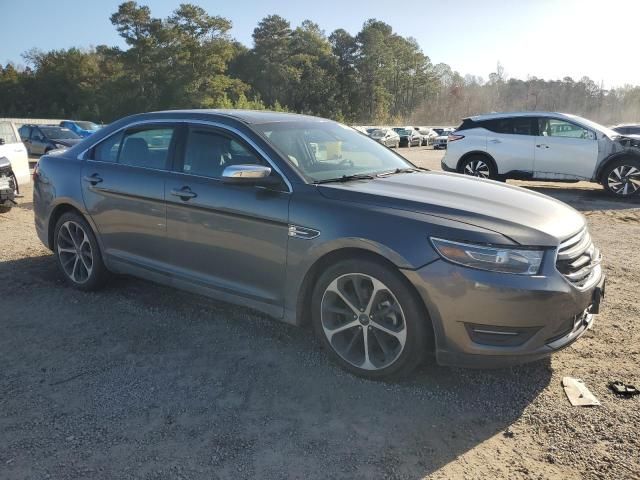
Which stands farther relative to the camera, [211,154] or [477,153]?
[477,153]

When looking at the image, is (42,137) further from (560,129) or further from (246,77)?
(246,77)

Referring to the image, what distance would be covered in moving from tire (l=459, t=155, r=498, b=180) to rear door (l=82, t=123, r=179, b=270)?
8805 mm

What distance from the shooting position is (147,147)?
4.44 m

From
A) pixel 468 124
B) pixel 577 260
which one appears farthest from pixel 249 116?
pixel 468 124

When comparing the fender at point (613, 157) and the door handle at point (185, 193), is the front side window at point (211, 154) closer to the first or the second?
the door handle at point (185, 193)

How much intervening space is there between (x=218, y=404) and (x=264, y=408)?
27 centimetres

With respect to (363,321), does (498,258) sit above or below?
above

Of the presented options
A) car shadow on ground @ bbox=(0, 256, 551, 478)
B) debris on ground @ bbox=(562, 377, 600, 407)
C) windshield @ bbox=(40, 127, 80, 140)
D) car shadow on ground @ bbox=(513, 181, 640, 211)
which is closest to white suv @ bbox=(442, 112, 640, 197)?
car shadow on ground @ bbox=(513, 181, 640, 211)

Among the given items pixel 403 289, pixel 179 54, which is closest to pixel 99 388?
pixel 403 289

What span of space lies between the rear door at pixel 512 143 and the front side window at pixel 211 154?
892 cm

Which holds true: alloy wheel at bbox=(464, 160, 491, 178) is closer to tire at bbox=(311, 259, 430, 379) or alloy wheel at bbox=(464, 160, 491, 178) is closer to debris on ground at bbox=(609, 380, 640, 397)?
debris on ground at bbox=(609, 380, 640, 397)

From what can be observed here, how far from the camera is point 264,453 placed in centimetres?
262

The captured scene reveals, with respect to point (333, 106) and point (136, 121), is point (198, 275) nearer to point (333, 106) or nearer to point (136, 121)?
point (136, 121)

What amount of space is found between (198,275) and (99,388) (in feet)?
3.59
